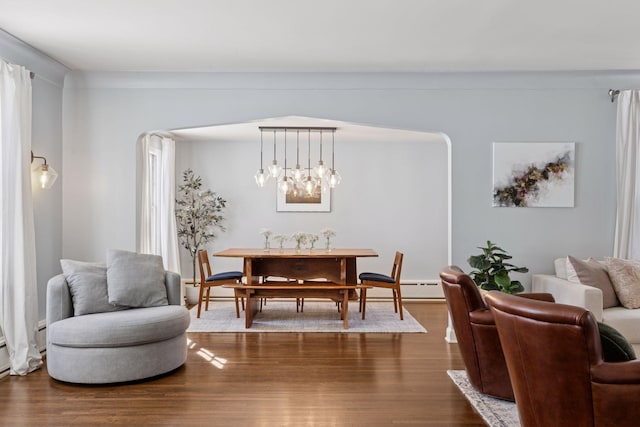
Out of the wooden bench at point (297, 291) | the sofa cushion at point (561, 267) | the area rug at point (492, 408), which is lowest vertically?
the area rug at point (492, 408)

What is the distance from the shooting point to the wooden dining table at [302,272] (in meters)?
6.16

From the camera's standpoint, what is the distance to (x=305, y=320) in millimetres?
6559

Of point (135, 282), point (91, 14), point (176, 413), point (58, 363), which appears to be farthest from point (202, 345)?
point (91, 14)

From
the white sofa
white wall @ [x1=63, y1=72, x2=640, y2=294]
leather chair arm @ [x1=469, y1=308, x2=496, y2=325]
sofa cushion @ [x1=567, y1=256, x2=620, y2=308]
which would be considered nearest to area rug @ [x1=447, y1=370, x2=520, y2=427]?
leather chair arm @ [x1=469, y1=308, x2=496, y2=325]

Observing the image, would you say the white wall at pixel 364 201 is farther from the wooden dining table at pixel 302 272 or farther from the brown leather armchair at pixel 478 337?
the brown leather armchair at pixel 478 337

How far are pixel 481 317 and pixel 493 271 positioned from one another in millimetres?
1632

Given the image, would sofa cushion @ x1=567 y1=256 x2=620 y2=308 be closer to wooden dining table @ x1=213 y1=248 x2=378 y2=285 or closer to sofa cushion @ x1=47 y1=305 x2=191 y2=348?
wooden dining table @ x1=213 y1=248 x2=378 y2=285

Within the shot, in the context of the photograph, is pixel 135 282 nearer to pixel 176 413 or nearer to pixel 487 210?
pixel 176 413

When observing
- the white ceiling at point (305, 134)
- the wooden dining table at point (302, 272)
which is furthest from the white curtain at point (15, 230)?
the white ceiling at point (305, 134)

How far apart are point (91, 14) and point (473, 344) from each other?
3536 millimetres

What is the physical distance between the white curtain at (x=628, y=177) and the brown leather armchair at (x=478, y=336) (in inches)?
88.5

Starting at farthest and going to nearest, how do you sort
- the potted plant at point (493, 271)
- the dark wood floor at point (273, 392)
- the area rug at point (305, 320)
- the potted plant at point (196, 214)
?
the potted plant at point (196, 214) → the area rug at point (305, 320) → the potted plant at point (493, 271) → the dark wood floor at point (273, 392)

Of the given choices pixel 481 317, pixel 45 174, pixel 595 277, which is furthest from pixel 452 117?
pixel 45 174

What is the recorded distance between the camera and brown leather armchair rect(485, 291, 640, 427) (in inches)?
85.3
